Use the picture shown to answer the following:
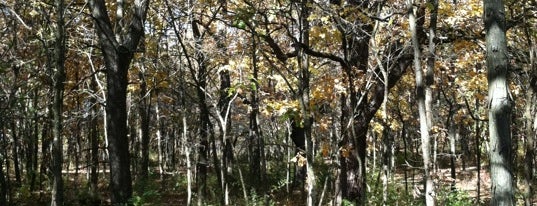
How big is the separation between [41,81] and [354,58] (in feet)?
30.2

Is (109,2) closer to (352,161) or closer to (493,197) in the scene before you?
(352,161)

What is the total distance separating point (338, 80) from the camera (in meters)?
11.4

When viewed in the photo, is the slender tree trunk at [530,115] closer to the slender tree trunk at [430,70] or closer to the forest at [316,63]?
the forest at [316,63]

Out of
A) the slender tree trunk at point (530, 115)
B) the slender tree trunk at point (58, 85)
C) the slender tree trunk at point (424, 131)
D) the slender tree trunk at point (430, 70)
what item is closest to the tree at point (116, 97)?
the slender tree trunk at point (58, 85)

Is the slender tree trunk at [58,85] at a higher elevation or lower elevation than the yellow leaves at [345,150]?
higher

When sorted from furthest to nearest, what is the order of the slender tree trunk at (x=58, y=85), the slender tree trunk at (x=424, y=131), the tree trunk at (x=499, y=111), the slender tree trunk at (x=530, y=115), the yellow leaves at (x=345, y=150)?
the yellow leaves at (x=345, y=150)
the slender tree trunk at (x=530, y=115)
the slender tree trunk at (x=58, y=85)
the slender tree trunk at (x=424, y=131)
the tree trunk at (x=499, y=111)

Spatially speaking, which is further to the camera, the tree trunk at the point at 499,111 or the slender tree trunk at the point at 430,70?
the slender tree trunk at the point at 430,70

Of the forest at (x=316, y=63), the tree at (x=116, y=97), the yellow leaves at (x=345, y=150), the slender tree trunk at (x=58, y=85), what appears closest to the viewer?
the forest at (x=316, y=63)

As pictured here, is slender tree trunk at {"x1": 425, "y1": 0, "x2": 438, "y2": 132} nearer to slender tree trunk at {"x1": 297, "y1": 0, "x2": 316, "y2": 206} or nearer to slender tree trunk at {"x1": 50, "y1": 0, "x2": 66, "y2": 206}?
slender tree trunk at {"x1": 297, "y1": 0, "x2": 316, "y2": 206}

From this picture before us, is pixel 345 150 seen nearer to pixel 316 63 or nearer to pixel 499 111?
→ pixel 316 63

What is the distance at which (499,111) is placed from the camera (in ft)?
13.7

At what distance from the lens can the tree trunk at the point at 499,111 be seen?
4168 mm

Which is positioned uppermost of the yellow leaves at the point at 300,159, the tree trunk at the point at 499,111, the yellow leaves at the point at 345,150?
the tree trunk at the point at 499,111

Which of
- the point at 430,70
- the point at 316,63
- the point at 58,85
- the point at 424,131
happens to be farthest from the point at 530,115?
the point at 58,85
